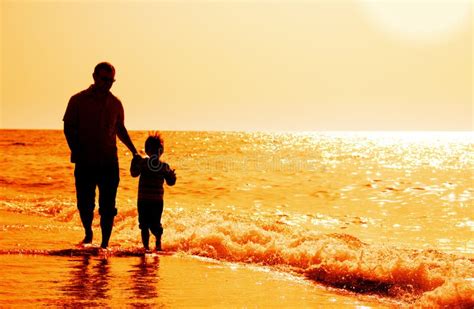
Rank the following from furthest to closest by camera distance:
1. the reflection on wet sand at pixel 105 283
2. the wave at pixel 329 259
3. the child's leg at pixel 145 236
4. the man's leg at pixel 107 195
Answer: the child's leg at pixel 145 236
the man's leg at pixel 107 195
the wave at pixel 329 259
the reflection on wet sand at pixel 105 283

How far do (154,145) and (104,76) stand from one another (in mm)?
948

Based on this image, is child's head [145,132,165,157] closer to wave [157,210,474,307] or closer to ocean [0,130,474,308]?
ocean [0,130,474,308]

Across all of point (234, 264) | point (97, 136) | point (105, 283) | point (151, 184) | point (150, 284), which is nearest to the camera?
point (105, 283)

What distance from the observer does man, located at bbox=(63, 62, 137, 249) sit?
7418 millimetres

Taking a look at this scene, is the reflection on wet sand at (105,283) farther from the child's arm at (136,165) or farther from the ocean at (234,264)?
the child's arm at (136,165)

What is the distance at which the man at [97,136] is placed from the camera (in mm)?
7418

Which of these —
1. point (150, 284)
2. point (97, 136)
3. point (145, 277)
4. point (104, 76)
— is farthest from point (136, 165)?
point (150, 284)

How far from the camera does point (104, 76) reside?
24.1ft

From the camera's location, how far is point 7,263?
6.53 m

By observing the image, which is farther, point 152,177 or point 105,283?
point 152,177

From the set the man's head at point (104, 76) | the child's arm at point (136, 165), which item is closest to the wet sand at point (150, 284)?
the child's arm at point (136, 165)

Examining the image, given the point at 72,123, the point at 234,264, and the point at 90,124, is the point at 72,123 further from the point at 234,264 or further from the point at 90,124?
the point at 234,264

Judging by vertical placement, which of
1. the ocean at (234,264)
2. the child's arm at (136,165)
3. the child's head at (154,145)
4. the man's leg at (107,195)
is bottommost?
the ocean at (234,264)

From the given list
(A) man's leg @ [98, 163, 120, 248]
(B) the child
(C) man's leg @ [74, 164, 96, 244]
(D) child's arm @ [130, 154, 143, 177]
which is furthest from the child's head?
(C) man's leg @ [74, 164, 96, 244]
